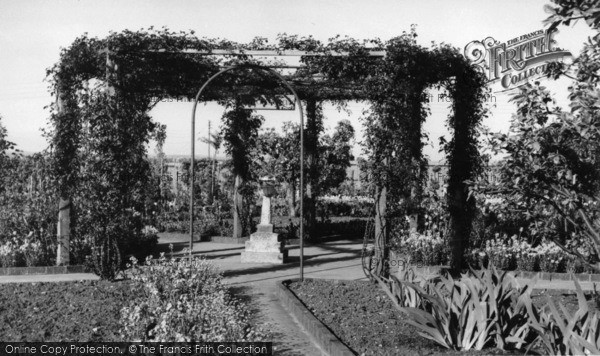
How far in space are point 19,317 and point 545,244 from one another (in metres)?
8.91

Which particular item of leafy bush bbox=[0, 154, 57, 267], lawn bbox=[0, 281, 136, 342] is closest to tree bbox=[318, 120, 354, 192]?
leafy bush bbox=[0, 154, 57, 267]

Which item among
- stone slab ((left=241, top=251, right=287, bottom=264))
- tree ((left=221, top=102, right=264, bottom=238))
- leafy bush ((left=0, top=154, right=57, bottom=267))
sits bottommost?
stone slab ((left=241, top=251, right=287, bottom=264))

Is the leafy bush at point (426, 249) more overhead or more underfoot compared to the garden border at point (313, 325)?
more overhead

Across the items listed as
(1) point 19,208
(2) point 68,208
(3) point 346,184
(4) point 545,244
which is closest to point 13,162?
(1) point 19,208

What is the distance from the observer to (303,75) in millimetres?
11477

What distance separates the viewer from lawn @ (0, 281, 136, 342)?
6.22 m

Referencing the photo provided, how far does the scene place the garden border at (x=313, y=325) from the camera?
5867 mm

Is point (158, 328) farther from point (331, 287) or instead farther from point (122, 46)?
point (122, 46)

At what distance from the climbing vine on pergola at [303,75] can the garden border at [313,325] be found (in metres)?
1.78

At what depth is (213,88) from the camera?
1282 centimetres

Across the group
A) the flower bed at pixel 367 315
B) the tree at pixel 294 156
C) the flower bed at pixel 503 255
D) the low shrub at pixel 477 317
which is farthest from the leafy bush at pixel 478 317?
the tree at pixel 294 156

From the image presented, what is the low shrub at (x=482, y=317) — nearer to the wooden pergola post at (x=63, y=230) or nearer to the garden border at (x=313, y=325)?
the garden border at (x=313, y=325)

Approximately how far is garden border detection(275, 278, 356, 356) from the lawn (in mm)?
2008
